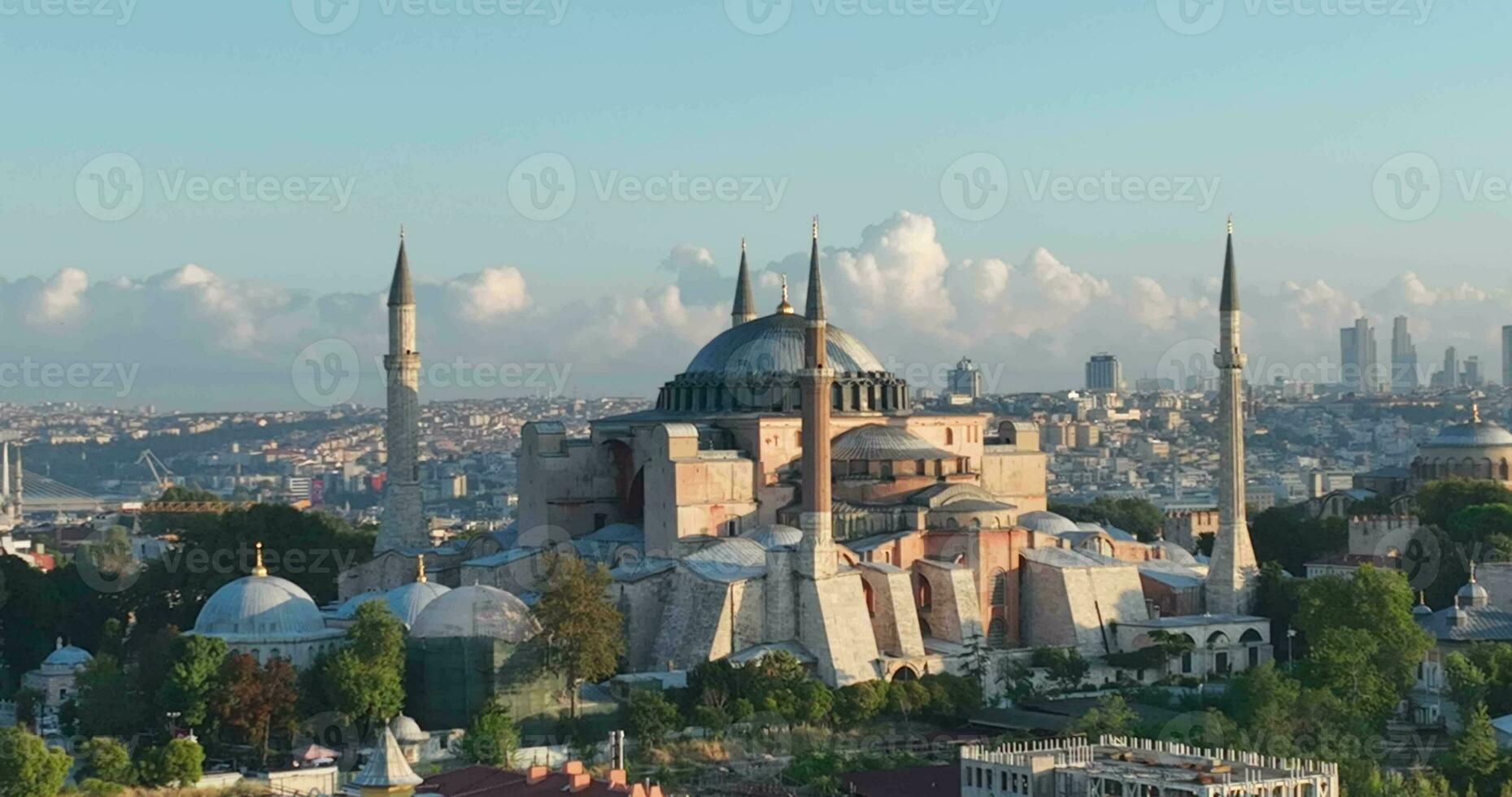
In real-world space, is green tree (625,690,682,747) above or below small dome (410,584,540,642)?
below

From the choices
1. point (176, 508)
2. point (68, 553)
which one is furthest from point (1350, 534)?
point (68, 553)

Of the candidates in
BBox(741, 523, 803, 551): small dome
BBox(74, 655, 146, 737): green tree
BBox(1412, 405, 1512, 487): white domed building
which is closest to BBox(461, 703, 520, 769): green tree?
BBox(74, 655, 146, 737): green tree

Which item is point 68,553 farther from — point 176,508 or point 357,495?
point 357,495

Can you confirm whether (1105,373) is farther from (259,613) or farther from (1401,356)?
(259,613)

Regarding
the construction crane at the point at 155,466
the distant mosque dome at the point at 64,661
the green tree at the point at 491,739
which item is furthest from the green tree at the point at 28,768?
the construction crane at the point at 155,466

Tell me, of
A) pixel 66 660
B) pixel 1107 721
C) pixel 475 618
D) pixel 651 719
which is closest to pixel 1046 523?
pixel 1107 721

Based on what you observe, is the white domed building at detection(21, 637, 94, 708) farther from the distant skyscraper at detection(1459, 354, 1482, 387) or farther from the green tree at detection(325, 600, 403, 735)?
the distant skyscraper at detection(1459, 354, 1482, 387)
